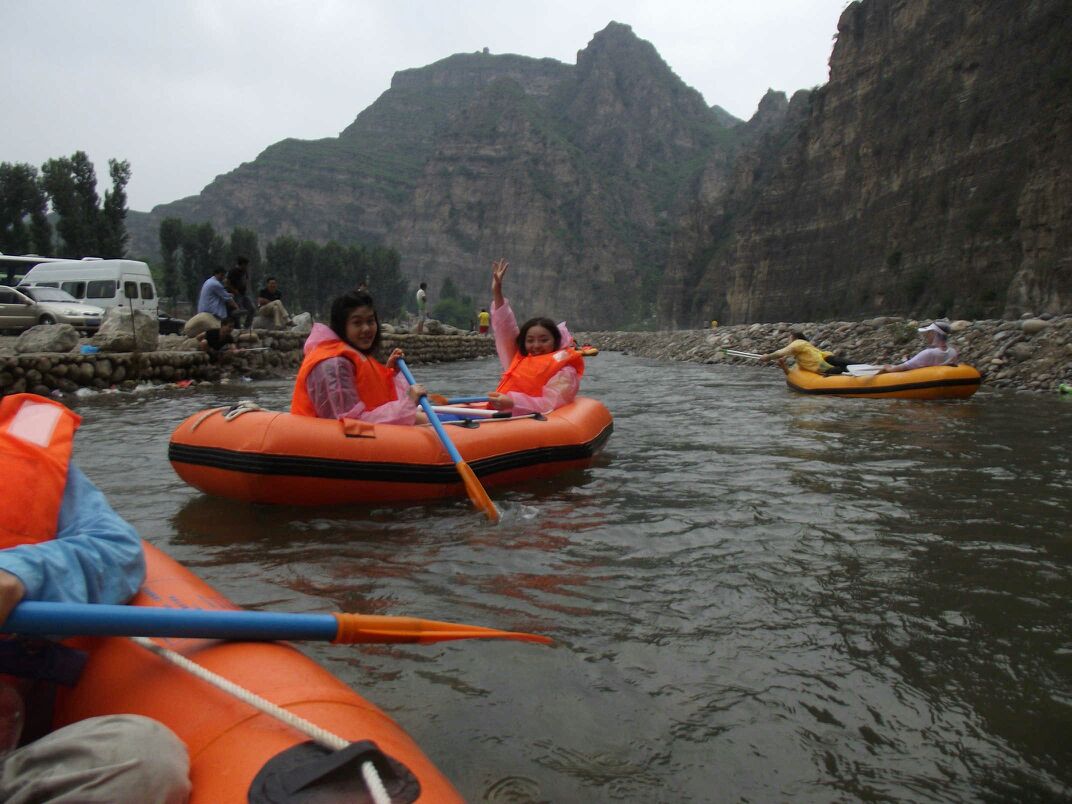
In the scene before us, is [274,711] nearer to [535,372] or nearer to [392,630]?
[392,630]

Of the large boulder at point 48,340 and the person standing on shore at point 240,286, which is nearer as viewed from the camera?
the large boulder at point 48,340

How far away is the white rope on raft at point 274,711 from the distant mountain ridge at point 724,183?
2670cm

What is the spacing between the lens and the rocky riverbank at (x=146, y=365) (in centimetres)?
1025

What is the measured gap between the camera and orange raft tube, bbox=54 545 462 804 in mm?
1428

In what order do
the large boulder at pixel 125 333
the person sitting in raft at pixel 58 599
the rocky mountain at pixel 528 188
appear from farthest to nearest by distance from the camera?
the rocky mountain at pixel 528 188 → the large boulder at pixel 125 333 → the person sitting in raft at pixel 58 599

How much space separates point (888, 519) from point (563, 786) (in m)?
3.18

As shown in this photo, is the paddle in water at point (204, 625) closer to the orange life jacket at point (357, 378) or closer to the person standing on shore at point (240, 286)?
the orange life jacket at point (357, 378)

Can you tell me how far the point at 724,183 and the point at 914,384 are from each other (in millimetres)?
116136

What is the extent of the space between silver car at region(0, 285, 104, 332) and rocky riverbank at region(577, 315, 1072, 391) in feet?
57.2

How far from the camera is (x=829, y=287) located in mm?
44438

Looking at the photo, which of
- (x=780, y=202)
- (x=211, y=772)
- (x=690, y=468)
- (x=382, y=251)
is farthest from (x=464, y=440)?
(x=382, y=251)

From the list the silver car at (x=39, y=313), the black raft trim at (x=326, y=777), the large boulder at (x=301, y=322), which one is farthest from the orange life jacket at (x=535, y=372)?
the large boulder at (x=301, y=322)

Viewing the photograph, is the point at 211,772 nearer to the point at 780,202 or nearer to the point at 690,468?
the point at 690,468

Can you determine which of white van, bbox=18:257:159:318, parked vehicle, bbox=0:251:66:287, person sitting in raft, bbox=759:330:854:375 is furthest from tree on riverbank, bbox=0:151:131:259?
person sitting in raft, bbox=759:330:854:375
